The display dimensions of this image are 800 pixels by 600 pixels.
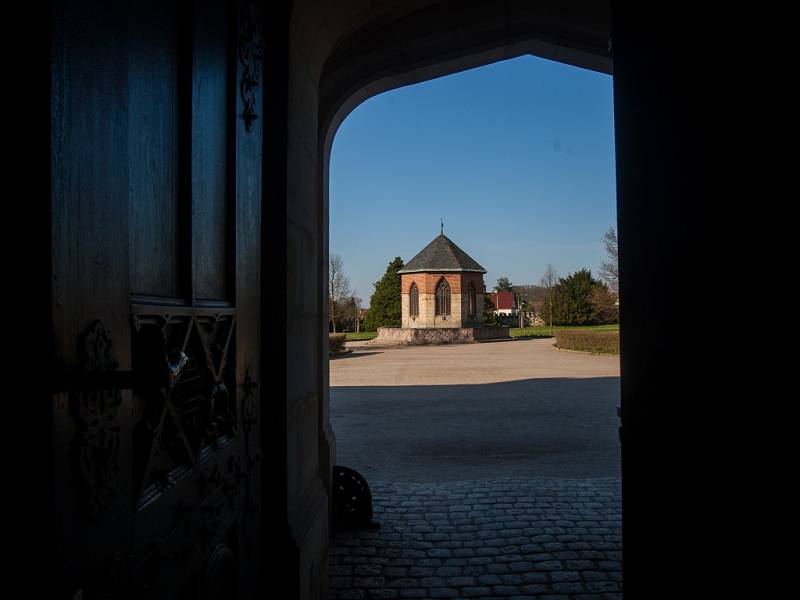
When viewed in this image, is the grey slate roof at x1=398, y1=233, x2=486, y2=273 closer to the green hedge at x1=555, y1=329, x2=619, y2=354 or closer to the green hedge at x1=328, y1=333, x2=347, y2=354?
the green hedge at x1=555, y1=329, x2=619, y2=354

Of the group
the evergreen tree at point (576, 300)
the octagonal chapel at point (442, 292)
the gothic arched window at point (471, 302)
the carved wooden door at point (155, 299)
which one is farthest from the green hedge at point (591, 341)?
the carved wooden door at point (155, 299)

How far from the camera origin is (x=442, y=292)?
44062 millimetres

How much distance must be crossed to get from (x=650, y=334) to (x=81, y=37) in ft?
6.45

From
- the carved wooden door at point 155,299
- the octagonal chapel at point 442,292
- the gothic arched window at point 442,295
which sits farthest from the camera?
the gothic arched window at point 442,295

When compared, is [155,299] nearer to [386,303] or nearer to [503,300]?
[386,303]

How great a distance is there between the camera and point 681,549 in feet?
6.31

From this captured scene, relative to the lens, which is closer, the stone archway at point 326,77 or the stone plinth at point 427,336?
the stone archway at point 326,77

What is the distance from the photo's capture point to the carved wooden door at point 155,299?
890mm

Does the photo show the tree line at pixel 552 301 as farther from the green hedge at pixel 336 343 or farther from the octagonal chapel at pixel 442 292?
the green hedge at pixel 336 343

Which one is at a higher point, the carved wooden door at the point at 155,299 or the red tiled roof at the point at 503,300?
the red tiled roof at the point at 503,300

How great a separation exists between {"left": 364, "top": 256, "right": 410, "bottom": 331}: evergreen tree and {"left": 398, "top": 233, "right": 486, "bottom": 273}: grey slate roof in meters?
7.38

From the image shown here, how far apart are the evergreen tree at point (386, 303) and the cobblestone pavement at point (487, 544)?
46239 mm

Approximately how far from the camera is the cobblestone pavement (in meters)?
3.89

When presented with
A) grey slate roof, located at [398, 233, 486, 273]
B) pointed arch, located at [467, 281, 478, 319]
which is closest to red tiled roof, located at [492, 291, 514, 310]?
Result: grey slate roof, located at [398, 233, 486, 273]
